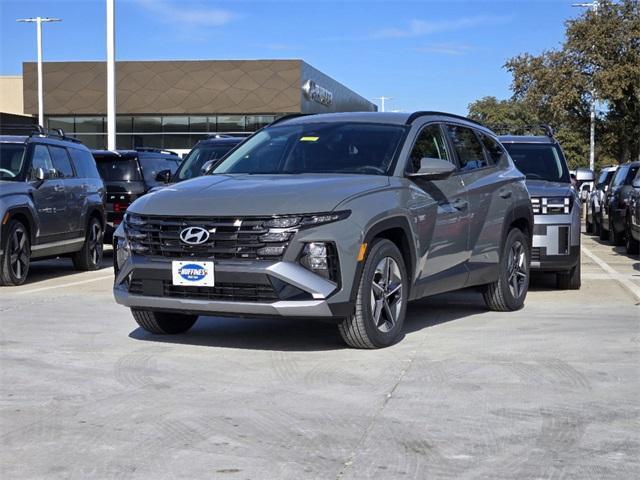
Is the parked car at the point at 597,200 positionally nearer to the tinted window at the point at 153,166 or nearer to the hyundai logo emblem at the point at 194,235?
the tinted window at the point at 153,166

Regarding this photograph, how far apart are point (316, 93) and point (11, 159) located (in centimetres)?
4396

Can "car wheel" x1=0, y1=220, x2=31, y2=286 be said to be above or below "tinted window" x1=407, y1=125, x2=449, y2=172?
below

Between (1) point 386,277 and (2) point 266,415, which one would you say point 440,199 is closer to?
(1) point 386,277

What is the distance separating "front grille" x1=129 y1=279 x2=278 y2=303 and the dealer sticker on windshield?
5 centimetres

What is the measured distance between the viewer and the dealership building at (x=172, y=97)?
52.0m

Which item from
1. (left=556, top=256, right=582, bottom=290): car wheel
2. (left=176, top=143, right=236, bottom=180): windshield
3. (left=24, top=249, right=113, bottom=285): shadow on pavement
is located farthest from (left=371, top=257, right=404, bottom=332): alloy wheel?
(left=176, top=143, right=236, bottom=180): windshield

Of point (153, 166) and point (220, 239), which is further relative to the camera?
point (153, 166)

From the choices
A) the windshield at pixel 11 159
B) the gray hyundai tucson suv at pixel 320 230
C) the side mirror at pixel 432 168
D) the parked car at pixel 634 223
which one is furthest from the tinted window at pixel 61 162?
the parked car at pixel 634 223

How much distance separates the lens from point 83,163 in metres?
13.5

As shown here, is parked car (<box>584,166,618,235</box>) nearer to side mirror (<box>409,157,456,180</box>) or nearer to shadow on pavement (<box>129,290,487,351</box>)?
shadow on pavement (<box>129,290,487,351</box>)

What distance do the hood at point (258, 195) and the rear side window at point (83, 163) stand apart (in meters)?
6.49

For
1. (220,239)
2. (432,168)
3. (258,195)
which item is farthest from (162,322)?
(432,168)

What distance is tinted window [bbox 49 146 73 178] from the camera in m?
12.6

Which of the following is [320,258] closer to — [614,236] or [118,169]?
[118,169]
